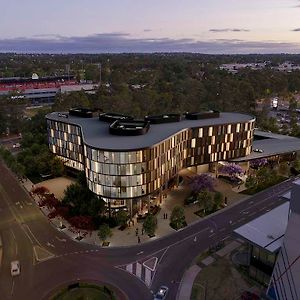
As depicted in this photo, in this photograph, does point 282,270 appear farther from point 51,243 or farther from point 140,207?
point 51,243

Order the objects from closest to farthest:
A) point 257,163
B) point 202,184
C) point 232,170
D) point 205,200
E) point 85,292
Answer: point 85,292 < point 205,200 < point 202,184 < point 232,170 < point 257,163

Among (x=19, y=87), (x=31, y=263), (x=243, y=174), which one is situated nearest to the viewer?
(x=31, y=263)

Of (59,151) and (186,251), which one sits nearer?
(186,251)

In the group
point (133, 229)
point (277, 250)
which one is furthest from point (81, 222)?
point (277, 250)

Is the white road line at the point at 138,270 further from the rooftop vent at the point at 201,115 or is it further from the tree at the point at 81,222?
the rooftop vent at the point at 201,115

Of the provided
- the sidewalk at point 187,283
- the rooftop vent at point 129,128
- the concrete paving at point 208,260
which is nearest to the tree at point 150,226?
the sidewalk at point 187,283

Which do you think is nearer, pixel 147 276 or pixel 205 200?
pixel 147 276

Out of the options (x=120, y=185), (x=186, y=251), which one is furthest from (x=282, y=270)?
(x=120, y=185)

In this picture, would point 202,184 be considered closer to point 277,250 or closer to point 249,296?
point 277,250
